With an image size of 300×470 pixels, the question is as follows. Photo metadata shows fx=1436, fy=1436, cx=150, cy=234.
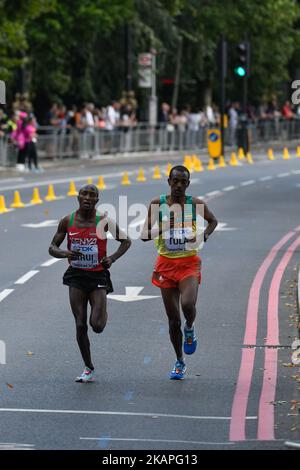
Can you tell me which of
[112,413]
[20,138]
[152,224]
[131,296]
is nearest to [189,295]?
[152,224]

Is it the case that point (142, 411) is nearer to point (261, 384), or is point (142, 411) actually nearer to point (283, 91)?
point (261, 384)

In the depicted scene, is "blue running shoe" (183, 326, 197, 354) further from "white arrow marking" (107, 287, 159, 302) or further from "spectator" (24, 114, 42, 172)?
"spectator" (24, 114, 42, 172)

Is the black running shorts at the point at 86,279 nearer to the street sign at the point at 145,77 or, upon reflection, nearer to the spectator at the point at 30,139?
the spectator at the point at 30,139

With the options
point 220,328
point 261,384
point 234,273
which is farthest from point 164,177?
point 261,384

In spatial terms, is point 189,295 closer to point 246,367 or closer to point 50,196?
point 246,367

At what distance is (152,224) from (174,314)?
0.81 meters

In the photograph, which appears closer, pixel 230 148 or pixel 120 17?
pixel 120 17

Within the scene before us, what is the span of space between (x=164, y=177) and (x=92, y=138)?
26.8ft

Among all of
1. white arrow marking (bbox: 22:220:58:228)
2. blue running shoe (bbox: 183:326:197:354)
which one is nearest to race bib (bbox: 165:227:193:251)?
blue running shoe (bbox: 183:326:197:354)

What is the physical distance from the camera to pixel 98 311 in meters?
12.4

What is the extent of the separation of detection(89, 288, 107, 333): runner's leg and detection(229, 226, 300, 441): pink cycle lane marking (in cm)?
129

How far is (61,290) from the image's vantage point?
709 inches

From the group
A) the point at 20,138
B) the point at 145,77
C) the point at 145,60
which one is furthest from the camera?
the point at 145,77

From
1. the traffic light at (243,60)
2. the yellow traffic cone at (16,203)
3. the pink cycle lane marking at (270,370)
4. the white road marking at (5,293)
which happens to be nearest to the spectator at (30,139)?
the traffic light at (243,60)
